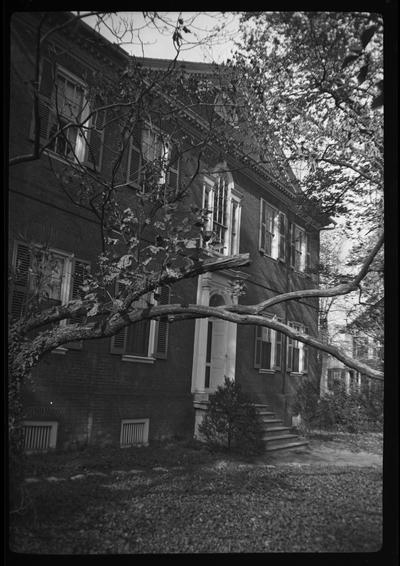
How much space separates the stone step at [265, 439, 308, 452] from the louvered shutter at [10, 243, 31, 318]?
14.9 ft

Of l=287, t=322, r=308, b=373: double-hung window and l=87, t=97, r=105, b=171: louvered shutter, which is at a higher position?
l=87, t=97, r=105, b=171: louvered shutter

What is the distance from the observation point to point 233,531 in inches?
168

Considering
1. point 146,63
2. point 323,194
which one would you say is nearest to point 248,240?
point 323,194

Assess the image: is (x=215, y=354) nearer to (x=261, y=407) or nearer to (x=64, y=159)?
(x=261, y=407)

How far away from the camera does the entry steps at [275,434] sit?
8.16 metres

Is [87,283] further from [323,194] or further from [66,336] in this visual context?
[323,194]

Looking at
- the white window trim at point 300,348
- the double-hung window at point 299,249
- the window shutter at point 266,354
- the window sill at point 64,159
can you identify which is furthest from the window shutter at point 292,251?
the window sill at point 64,159

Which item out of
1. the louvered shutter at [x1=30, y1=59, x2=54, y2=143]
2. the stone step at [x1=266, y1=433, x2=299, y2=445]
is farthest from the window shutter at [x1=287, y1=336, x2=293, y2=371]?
the louvered shutter at [x1=30, y1=59, x2=54, y2=143]

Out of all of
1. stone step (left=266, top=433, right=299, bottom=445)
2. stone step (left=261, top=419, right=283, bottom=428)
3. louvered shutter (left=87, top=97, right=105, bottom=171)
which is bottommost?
stone step (left=266, top=433, right=299, bottom=445)

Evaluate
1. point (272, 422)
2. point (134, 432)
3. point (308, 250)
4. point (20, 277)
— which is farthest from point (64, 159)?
point (308, 250)

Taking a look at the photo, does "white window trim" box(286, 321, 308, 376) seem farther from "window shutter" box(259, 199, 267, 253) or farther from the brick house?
"window shutter" box(259, 199, 267, 253)

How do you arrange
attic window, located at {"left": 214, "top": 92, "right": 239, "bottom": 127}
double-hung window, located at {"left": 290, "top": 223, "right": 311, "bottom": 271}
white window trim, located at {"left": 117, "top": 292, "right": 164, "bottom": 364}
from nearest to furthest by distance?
1. attic window, located at {"left": 214, "top": 92, "right": 239, "bottom": 127}
2. white window trim, located at {"left": 117, "top": 292, "right": 164, "bottom": 364}
3. double-hung window, located at {"left": 290, "top": 223, "right": 311, "bottom": 271}

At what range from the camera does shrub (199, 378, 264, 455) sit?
7840 millimetres

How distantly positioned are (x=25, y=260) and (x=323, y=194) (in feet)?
16.3
